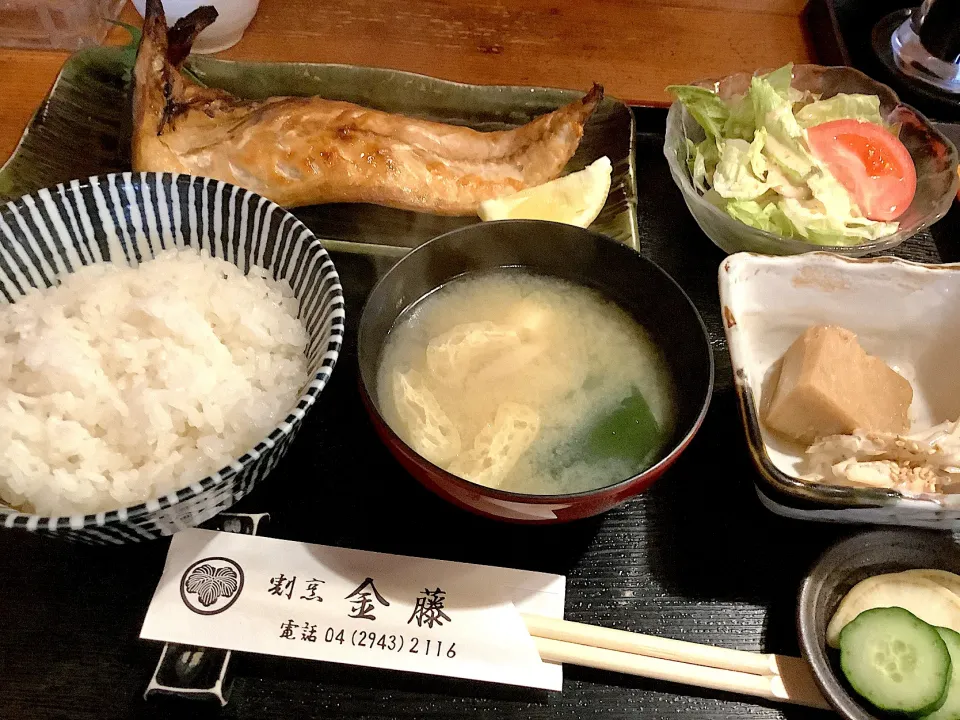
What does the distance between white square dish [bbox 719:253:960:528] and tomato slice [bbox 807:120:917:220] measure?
446 millimetres

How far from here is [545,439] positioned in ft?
4.73

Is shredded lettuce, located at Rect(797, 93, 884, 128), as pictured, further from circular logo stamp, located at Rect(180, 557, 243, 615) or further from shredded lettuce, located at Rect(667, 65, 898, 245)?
circular logo stamp, located at Rect(180, 557, 243, 615)

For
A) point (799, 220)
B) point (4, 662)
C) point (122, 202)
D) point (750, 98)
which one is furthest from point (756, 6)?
point (4, 662)

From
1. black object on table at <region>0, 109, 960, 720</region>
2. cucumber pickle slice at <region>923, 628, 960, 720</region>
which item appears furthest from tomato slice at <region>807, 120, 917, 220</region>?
cucumber pickle slice at <region>923, 628, 960, 720</region>

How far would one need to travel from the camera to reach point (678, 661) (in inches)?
49.0

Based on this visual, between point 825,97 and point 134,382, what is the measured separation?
2418mm

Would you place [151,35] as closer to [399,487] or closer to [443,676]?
[399,487]

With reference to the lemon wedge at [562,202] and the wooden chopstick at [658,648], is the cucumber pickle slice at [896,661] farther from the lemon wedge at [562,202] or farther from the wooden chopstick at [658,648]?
the lemon wedge at [562,202]

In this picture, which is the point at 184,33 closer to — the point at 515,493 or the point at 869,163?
the point at 515,493

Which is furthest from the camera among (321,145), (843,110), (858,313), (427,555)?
(843,110)

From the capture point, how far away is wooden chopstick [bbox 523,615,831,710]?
4.00 feet

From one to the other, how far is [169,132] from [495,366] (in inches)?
49.3

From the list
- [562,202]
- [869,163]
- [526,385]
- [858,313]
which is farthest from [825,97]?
[526,385]

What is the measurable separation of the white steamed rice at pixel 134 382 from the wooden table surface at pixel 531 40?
167 centimetres
